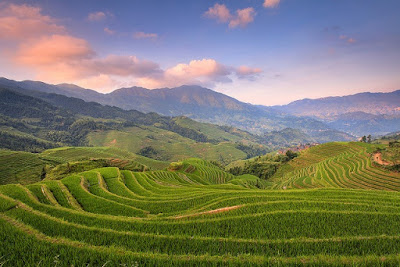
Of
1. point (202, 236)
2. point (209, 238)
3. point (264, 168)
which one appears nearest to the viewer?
point (209, 238)

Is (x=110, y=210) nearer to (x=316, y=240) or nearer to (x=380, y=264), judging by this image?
(x=316, y=240)

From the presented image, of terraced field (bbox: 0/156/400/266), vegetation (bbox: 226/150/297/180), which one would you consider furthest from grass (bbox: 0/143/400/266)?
vegetation (bbox: 226/150/297/180)

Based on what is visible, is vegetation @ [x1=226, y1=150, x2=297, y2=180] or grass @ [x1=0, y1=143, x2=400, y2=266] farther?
vegetation @ [x1=226, y1=150, x2=297, y2=180]

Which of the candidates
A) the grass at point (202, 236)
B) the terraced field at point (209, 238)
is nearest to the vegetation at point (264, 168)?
the grass at point (202, 236)


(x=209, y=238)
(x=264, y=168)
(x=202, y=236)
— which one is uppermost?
(x=209, y=238)

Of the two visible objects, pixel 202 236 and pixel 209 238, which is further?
pixel 202 236

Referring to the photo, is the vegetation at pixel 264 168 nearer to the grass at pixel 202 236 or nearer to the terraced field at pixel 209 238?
the grass at pixel 202 236

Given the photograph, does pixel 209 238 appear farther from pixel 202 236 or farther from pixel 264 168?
pixel 264 168

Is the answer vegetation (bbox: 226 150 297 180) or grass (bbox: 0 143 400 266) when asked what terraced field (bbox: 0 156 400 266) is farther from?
vegetation (bbox: 226 150 297 180)

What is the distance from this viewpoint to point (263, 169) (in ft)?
372

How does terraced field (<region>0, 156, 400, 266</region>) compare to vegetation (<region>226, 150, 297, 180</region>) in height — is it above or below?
above

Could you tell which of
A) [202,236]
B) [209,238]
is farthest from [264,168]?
[209,238]

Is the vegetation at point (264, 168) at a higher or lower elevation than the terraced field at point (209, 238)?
lower

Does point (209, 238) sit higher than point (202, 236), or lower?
higher
